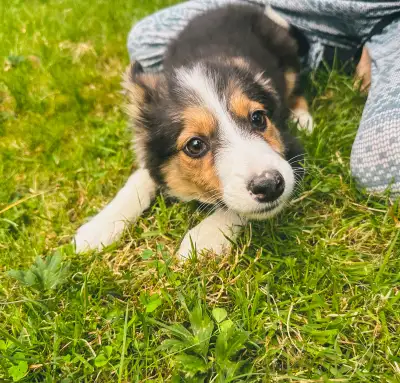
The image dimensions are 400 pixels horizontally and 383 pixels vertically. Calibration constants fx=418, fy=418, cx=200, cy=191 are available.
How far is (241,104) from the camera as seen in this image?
266 cm

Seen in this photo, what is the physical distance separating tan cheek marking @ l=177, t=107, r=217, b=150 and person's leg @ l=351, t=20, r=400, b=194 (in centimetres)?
98

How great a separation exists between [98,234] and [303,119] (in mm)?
1908

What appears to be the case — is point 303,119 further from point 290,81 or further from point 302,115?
point 290,81

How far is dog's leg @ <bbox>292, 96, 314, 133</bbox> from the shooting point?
3.37 m

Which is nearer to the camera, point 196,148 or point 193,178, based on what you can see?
point 196,148

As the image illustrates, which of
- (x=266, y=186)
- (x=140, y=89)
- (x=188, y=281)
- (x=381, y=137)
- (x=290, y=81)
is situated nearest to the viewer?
(x=266, y=186)

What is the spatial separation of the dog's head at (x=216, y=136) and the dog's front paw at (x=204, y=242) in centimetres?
21

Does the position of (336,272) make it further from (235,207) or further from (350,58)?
(350,58)

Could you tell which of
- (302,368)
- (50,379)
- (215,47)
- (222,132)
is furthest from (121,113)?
(302,368)

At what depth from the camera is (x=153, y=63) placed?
13.7 feet

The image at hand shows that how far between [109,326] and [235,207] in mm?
935

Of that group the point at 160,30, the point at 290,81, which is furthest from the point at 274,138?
the point at 160,30

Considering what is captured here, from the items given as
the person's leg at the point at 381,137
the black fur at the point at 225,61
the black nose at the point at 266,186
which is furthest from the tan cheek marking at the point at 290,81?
the black nose at the point at 266,186

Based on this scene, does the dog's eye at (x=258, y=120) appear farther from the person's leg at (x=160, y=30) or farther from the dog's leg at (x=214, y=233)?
the person's leg at (x=160, y=30)
